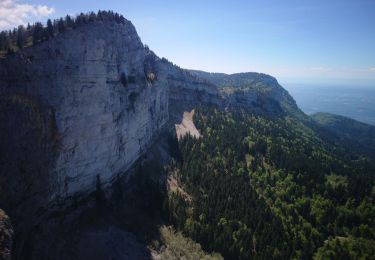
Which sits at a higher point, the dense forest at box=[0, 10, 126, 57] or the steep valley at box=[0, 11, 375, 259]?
the dense forest at box=[0, 10, 126, 57]

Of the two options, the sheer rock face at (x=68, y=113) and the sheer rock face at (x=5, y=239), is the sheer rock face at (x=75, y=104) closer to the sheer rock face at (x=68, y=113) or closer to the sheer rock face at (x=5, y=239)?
the sheer rock face at (x=68, y=113)

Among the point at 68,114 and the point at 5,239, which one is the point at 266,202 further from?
the point at 5,239

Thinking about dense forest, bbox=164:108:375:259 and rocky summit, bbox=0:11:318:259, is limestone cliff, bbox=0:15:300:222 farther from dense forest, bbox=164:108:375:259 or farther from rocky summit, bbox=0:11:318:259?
dense forest, bbox=164:108:375:259

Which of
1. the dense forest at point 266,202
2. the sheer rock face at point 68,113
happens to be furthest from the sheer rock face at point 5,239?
the dense forest at point 266,202

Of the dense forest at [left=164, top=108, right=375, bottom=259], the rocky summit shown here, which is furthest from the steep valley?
the dense forest at [left=164, top=108, right=375, bottom=259]

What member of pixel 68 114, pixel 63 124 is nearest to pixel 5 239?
pixel 63 124
